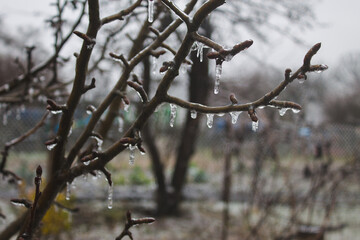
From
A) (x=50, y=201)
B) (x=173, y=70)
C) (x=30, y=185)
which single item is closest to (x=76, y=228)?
(x=30, y=185)

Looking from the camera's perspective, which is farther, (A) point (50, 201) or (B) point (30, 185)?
(B) point (30, 185)

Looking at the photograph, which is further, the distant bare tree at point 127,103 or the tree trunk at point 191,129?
the tree trunk at point 191,129

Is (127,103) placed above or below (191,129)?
below

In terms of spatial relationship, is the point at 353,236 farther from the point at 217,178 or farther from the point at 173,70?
the point at 173,70

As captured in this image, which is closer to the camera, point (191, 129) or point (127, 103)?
point (127, 103)

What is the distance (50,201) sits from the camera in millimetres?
1167

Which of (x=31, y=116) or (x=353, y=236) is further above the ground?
(x=31, y=116)

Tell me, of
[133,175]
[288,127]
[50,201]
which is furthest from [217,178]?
[50,201]

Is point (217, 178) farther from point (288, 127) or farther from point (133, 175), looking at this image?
point (288, 127)

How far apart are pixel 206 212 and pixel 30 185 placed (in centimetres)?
358

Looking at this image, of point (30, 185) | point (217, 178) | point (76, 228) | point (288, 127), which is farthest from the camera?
point (217, 178)

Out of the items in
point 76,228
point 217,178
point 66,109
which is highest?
point 66,109

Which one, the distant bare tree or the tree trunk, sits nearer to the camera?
the distant bare tree

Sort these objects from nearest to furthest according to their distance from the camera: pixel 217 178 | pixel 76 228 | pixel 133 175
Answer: pixel 76 228 → pixel 133 175 → pixel 217 178
